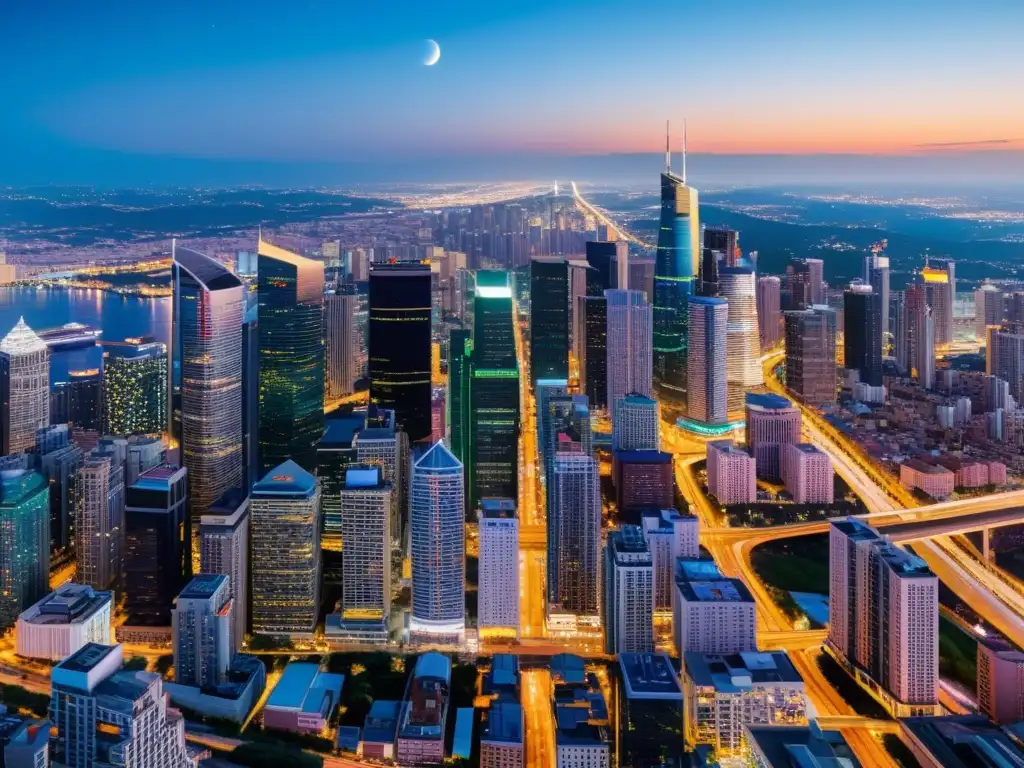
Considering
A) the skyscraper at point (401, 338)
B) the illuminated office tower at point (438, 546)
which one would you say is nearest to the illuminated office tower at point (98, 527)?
the illuminated office tower at point (438, 546)

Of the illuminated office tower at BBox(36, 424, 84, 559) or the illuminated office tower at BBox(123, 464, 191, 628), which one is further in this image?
the illuminated office tower at BBox(36, 424, 84, 559)

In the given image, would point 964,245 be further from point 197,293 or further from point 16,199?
point 16,199

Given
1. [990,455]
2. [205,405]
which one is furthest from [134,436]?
[990,455]

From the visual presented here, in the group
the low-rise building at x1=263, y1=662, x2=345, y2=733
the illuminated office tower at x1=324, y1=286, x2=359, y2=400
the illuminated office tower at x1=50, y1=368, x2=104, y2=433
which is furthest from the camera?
the illuminated office tower at x1=324, y1=286, x2=359, y2=400

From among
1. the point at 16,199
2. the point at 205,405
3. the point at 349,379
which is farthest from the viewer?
the point at 349,379

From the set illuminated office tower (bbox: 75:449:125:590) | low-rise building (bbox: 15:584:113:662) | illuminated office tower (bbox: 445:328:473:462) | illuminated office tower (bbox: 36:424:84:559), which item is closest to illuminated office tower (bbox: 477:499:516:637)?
illuminated office tower (bbox: 445:328:473:462)

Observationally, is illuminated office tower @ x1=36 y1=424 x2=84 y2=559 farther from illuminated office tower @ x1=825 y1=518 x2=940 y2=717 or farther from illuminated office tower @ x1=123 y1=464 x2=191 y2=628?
illuminated office tower @ x1=825 y1=518 x2=940 y2=717

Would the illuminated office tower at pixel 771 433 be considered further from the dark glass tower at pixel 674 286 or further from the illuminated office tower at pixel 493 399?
the illuminated office tower at pixel 493 399
